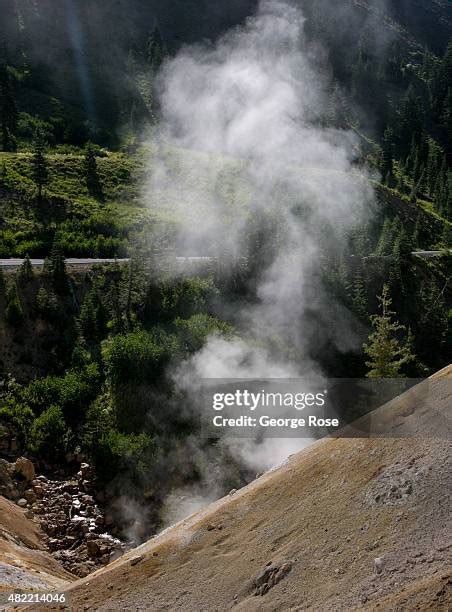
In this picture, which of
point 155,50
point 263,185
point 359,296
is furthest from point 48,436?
point 155,50

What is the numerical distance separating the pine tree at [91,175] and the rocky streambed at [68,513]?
31.0 m

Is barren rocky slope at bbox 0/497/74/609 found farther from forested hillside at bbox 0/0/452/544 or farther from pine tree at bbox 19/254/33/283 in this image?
pine tree at bbox 19/254/33/283

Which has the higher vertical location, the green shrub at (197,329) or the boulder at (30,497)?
the green shrub at (197,329)

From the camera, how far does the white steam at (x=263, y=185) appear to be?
35.2 m

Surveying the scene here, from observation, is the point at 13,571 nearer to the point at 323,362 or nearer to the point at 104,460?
the point at 104,460

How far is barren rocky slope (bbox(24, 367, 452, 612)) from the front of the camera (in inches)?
416

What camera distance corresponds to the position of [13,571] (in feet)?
52.7

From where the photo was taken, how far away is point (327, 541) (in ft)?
41.3

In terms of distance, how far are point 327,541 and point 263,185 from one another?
1770 inches

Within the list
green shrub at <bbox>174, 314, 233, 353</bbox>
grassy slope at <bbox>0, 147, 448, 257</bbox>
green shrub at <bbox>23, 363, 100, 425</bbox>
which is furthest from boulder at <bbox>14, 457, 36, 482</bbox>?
grassy slope at <bbox>0, 147, 448, 257</bbox>

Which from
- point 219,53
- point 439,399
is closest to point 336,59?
point 219,53

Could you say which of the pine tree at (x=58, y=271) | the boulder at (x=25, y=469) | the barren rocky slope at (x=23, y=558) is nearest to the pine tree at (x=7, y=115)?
the pine tree at (x=58, y=271)

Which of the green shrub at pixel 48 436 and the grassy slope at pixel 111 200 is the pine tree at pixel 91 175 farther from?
the green shrub at pixel 48 436

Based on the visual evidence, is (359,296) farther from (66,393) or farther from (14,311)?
(14,311)
